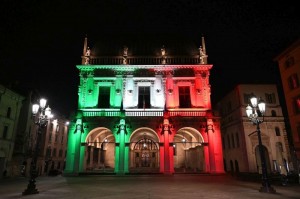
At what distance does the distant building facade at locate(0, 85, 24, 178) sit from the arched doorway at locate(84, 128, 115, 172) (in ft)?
39.1

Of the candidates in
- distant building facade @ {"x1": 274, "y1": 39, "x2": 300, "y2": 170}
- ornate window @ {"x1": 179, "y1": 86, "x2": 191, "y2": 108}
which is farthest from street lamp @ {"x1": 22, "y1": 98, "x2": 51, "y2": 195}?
distant building facade @ {"x1": 274, "y1": 39, "x2": 300, "y2": 170}

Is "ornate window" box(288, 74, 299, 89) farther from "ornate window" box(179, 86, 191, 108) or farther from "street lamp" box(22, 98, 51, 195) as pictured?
"street lamp" box(22, 98, 51, 195)

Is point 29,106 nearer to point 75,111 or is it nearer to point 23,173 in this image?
point 23,173

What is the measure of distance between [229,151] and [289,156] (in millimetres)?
8835

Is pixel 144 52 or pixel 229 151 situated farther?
pixel 229 151

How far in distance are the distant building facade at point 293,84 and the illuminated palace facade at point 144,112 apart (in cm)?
1131

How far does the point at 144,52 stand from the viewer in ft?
99.6

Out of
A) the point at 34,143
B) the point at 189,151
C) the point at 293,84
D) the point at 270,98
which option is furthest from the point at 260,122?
the point at 34,143

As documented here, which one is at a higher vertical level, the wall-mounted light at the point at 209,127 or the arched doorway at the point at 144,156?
the wall-mounted light at the point at 209,127

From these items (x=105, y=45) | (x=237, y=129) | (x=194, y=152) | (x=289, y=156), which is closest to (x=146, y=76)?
(x=105, y=45)

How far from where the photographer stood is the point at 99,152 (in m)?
28.4

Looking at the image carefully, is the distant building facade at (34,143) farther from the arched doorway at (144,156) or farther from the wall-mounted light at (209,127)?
the wall-mounted light at (209,127)

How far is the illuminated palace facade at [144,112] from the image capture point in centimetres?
2375

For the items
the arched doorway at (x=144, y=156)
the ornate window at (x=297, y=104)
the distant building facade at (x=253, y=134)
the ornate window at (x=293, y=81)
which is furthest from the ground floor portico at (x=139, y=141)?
the ornate window at (x=293, y=81)
